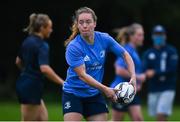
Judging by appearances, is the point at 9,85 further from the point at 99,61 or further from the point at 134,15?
the point at 99,61

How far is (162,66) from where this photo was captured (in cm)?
1370

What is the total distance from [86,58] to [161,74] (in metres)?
5.49

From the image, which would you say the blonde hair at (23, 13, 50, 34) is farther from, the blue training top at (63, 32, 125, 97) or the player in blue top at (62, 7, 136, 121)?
the blue training top at (63, 32, 125, 97)

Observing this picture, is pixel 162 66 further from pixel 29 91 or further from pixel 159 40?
pixel 29 91

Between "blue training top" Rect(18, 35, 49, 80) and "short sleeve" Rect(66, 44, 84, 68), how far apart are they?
6.41 ft

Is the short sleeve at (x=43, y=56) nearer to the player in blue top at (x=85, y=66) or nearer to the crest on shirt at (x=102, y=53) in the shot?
the player in blue top at (x=85, y=66)

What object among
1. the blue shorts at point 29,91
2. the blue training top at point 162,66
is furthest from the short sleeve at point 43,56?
the blue training top at point 162,66

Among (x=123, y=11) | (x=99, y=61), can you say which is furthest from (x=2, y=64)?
(x=99, y=61)

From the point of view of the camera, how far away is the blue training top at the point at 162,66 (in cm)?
1348

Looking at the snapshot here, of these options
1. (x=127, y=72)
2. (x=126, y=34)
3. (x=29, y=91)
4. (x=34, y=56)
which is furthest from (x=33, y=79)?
(x=126, y=34)

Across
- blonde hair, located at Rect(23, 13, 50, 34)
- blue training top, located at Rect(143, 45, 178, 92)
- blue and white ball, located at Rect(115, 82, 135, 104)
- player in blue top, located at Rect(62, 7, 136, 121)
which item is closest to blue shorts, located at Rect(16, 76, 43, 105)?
blonde hair, located at Rect(23, 13, 50, 34)

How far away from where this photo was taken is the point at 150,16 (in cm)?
2680

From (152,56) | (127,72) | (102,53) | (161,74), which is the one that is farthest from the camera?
(152,56)

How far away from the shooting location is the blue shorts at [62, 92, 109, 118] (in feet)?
27.6
